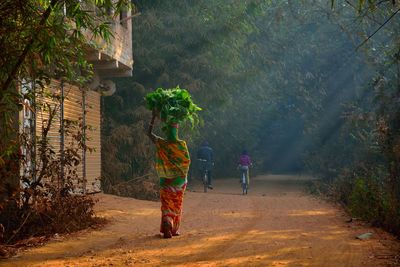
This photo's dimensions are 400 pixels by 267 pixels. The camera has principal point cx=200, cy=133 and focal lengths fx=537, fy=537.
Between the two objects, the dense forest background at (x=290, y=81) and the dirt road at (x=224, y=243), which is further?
the dense forest background at (x=290, y=81)

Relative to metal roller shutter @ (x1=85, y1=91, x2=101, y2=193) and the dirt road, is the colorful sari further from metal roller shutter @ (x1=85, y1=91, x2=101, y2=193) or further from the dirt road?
metal roller shutter @ (x1=85, y1=91, x2=101, y2=193)

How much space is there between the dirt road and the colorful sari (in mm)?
353

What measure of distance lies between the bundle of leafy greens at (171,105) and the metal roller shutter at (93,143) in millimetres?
6467

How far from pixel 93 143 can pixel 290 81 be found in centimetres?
1692

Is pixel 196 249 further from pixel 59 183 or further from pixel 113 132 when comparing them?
pixel 113 132

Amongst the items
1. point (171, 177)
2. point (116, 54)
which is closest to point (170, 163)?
point (171, 177)

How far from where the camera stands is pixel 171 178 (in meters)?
8.76

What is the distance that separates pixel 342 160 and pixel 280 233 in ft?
57.7

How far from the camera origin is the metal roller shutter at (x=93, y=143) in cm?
1543

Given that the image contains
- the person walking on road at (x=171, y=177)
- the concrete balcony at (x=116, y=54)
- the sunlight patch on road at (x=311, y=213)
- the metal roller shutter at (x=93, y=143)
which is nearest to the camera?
the person walking on road at (x=171, y=177)

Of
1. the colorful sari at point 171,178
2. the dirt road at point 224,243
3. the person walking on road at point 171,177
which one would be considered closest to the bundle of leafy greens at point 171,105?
the person walking on road at point 171,177

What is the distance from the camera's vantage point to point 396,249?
293 inches

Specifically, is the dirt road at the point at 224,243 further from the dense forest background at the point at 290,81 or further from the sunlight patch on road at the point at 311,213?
the dense forest background at the point at 290,81

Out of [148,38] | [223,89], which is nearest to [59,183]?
[148,38]
